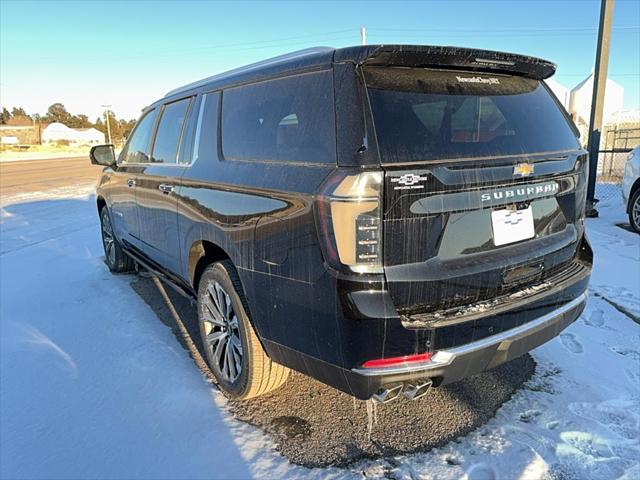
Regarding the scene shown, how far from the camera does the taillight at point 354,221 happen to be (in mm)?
1941

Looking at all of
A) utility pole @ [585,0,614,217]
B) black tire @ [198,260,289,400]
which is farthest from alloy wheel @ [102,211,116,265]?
utility pole @ [585,0,614,217]

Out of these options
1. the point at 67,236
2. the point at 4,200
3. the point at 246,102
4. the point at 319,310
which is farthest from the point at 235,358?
the point at 4,200

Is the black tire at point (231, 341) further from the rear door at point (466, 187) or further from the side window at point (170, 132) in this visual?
the side window at point (170, 132)

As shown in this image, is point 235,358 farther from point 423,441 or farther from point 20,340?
point 20,340

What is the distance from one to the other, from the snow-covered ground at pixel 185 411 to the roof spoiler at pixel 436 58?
192 centimetres

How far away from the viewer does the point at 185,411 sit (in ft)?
9.36

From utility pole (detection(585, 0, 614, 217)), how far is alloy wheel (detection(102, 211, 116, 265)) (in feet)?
26.5

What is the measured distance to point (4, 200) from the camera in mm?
13070

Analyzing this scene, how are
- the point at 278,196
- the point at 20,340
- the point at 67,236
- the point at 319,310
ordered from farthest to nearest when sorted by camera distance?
the point at 67,236 → the point at 20,340 → the point at 278,196 → the point at 319,310

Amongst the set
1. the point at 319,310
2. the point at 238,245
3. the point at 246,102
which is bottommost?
the point at 319,310

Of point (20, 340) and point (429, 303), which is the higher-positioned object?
point (429, 303)

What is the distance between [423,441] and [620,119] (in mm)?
18996

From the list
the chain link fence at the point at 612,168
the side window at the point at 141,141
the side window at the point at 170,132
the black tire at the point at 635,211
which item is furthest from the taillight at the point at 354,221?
the chain link fence at the point at 612,168

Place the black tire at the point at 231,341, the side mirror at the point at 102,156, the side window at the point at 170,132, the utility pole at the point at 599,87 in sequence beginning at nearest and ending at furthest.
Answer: the black tire at the point at 231,341, the side window at the point at 170,132, the side mirror at the point at 102,156, the utility pole at the point at 599,87
